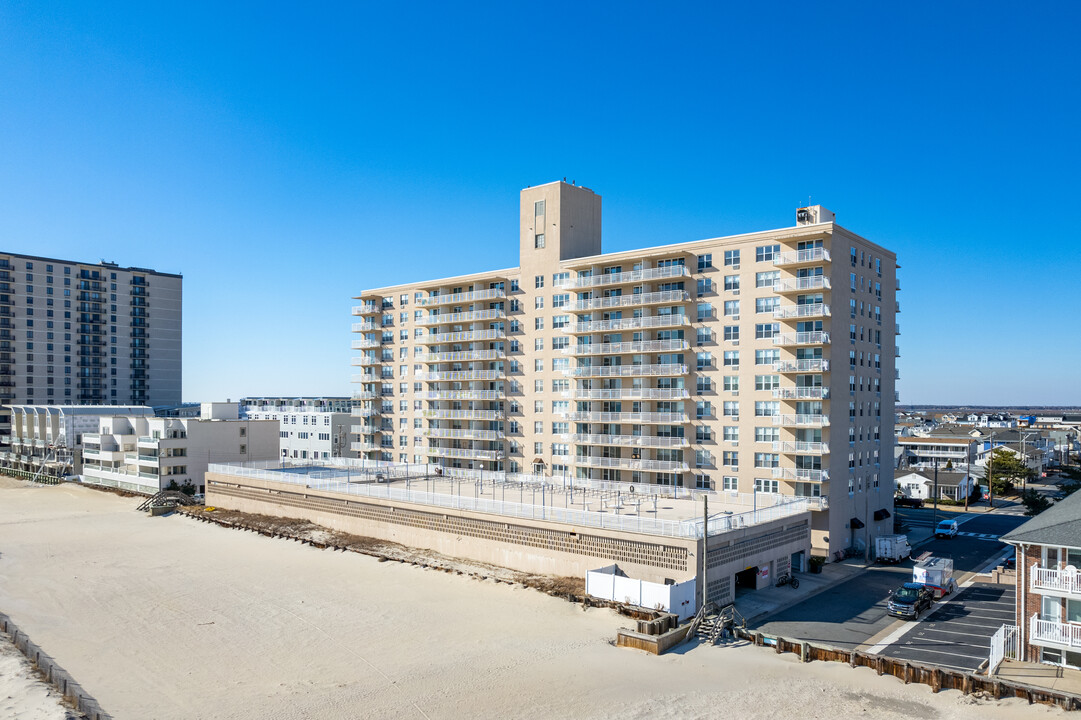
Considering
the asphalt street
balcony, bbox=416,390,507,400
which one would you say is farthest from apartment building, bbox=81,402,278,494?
the asphalt street

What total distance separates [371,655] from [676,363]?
36896mm

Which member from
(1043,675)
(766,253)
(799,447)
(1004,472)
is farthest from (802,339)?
(1004,472)

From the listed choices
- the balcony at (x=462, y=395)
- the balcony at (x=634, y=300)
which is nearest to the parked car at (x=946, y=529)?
the balcony at (x=634, y=300)

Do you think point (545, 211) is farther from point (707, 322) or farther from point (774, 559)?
point (774, 559)

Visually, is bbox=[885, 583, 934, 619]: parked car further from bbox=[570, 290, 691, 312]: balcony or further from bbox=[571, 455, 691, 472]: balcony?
bbox=[570, 290, 691, 312]: balcony

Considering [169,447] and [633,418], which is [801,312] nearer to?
[633,418]

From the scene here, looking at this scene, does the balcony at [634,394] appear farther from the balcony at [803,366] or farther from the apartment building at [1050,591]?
the apartment building at [1050,591]

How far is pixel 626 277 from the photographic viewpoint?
6291 cm

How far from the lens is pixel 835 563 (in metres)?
52.9

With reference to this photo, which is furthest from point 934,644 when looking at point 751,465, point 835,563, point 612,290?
point 612,290

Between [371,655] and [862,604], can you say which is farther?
[862,604]

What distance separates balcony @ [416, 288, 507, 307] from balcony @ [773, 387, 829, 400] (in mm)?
29950

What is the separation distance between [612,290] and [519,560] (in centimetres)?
2764

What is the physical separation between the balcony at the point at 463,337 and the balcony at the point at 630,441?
14.0 metres
